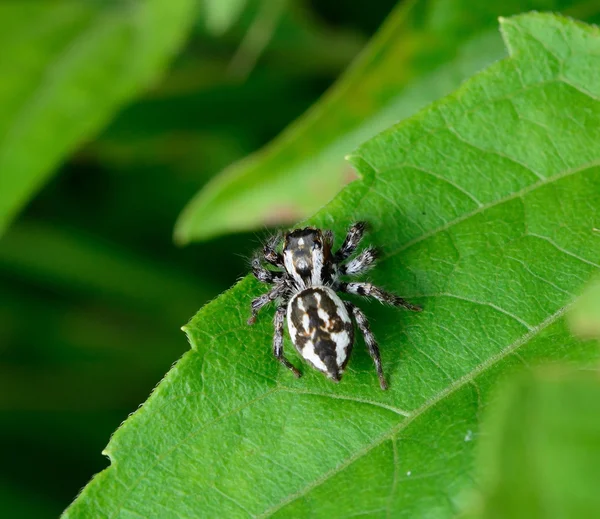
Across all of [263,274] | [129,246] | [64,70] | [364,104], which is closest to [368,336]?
[263,274]

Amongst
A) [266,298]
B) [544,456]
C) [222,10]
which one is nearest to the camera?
[544,456]

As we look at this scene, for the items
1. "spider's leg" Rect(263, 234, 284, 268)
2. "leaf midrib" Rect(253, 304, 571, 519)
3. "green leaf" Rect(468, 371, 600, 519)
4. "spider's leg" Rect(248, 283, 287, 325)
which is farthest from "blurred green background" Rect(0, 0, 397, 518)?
"green leaf" Rect(468, 371, 600, 519)

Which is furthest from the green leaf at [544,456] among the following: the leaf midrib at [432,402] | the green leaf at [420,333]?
the leaf midrib at [432,402]

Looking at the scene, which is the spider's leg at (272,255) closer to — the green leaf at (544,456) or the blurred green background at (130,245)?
the blurred green background at (130,245)

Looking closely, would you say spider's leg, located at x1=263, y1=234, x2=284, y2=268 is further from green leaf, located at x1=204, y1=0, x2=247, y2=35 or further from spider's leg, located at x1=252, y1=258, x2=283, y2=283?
green leaf, located at x1=204, y1=0, x2=247, y2=35

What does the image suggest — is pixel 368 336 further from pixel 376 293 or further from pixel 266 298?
pixel 266 298

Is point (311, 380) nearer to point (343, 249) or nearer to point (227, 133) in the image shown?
point (343, 249)

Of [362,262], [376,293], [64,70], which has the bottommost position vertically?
[376,293]
